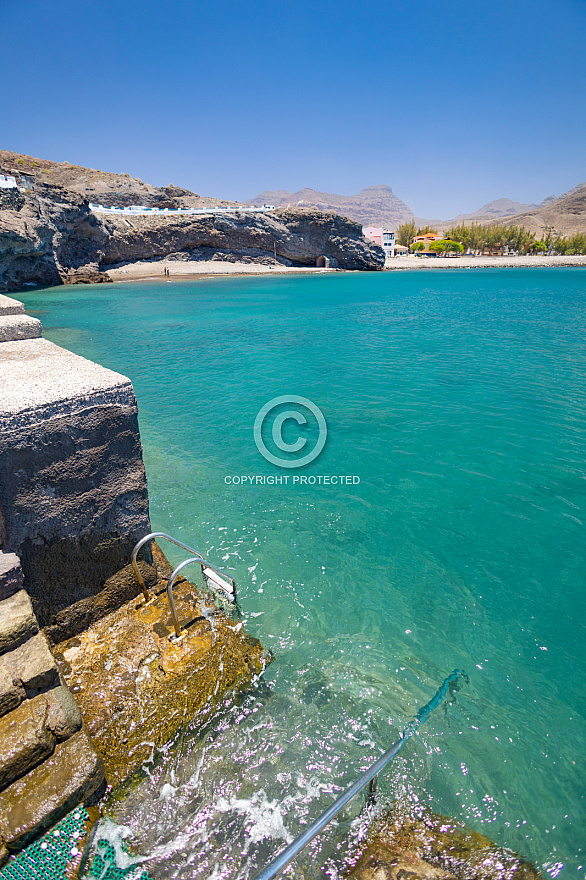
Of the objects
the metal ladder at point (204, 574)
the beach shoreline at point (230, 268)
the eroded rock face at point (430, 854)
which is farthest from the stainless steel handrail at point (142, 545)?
the beach shoreline at point (230, 268)

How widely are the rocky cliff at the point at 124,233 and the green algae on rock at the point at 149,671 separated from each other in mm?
51449

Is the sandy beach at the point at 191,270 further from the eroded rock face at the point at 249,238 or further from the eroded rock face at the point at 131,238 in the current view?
the eroded rock face at the point at 249,238

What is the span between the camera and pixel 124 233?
211 ft

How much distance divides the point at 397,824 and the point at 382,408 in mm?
9951

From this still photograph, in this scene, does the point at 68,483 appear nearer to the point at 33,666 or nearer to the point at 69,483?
the point at 69,483

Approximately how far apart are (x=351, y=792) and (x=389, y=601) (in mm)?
3164

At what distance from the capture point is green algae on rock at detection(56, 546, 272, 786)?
290 cm

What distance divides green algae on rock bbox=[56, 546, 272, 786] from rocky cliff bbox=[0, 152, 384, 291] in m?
51.4

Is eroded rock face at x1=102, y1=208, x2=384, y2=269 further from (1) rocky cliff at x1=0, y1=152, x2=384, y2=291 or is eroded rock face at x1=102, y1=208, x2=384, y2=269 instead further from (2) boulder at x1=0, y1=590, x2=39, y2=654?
(2) boulder at x1=0, y1=590, x2=39, y2=654

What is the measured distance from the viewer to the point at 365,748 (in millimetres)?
3521

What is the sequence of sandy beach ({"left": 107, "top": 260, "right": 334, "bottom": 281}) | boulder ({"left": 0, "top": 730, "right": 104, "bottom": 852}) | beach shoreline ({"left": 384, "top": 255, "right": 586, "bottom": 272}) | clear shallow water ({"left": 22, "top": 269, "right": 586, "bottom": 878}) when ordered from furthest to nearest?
beach shoreline ({"left": 384, "top": 255, "right": 586, "bottom": 272}) → sandy beach ({"left": 107, "top": 260, "right": 334, "bottom": 281}) → clear shallow water ({"left": 22, "top": 269, "right": 586, "bottom": 878}) → boulder ({"left": 0, "top": 730, "right": 104, "bottom": 852})

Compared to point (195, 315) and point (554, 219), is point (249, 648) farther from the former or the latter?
point (554, 219)

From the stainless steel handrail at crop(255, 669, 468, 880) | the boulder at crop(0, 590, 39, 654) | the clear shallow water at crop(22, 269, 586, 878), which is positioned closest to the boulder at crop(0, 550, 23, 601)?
the boulder at crop(0, 590, 39, 654)

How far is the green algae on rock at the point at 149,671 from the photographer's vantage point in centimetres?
290
